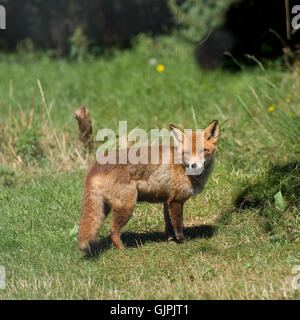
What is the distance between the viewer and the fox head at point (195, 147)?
4.92 meters

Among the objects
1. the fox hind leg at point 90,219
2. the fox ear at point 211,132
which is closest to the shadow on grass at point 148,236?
the fox hind leg at point 90,219

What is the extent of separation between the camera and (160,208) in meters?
6.06

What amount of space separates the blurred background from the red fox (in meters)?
5.97

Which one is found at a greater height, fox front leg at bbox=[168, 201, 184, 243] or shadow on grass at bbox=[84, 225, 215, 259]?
fox front leg at bbox=[168, 201, 184, 243]

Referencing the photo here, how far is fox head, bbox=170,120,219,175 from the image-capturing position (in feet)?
16.1

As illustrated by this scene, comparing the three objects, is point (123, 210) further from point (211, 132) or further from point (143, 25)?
point (143, 25)

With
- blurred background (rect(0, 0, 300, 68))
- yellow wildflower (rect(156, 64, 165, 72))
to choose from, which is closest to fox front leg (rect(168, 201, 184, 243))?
yellow wildflower (rect(156, 64, 165, 72))

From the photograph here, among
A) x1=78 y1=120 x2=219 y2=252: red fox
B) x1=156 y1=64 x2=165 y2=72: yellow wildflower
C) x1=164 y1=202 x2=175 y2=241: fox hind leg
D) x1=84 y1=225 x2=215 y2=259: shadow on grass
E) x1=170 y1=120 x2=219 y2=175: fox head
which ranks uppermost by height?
x1=156 y1=64 x2=165 y2=72: yellow wildflower

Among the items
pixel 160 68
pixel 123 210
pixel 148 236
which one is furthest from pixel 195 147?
pixel 160 68

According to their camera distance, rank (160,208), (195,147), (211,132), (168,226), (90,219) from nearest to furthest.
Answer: (90,219), (195,147), (211,132), (168,226), (160,208)

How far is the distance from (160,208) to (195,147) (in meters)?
1.34

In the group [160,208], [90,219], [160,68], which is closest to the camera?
[90,219]

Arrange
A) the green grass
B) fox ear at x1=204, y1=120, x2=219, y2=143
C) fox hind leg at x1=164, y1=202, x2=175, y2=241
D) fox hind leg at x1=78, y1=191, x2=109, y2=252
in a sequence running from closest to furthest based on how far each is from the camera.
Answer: the green grass < fox hind leg at x1=78, y1=191, x2=109, y2=252 < fox ear at x1=204, y1=120, x2=219, y2=143 < fox hind leg at x1=164, y1=202, x2=175, y2=241

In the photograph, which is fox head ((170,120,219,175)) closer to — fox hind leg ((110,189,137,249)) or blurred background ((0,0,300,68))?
fox hind leg ((110,189,137,249))
